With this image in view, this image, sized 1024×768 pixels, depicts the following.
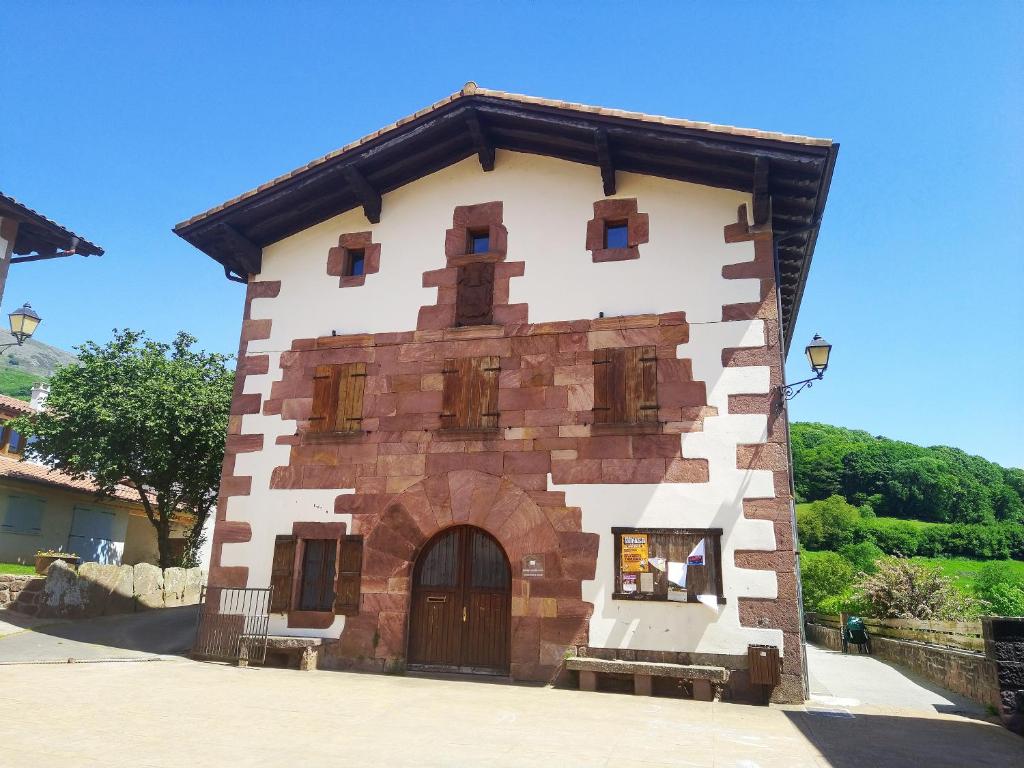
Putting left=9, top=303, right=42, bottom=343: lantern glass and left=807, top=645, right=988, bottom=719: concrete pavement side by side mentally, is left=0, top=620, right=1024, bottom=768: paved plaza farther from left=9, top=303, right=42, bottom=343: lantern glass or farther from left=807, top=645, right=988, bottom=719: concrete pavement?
left=9, top=303, right=42, bottom=343: lantern glass

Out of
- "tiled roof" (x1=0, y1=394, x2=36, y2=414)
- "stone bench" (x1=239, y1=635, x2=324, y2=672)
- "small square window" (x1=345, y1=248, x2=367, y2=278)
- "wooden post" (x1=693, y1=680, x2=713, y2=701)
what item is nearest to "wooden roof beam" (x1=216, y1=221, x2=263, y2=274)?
"small square window" (x1=345, y1=248, x2=367, y2=278)

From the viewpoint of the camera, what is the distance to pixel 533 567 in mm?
10641

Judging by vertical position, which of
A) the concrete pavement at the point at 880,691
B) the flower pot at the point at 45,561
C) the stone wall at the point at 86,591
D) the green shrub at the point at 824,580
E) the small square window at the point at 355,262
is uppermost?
the small square window at the point at 355,262

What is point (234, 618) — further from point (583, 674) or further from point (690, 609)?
point (690, 609)

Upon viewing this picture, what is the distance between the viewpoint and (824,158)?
10305mm

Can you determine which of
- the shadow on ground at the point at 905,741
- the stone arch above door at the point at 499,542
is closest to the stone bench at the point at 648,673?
the stone arch above door at the point at 499,542

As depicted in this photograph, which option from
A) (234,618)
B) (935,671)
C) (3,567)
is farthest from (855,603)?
(3,567)

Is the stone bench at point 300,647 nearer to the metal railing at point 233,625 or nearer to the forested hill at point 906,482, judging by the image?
the metal railing at point 233,625

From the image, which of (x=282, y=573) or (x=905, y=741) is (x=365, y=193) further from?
(x=905, y=741)

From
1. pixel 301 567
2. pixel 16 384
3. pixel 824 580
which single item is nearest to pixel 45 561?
pixel 301 567

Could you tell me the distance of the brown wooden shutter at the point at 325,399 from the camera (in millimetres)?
12258

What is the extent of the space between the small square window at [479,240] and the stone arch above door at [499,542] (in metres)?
3.72

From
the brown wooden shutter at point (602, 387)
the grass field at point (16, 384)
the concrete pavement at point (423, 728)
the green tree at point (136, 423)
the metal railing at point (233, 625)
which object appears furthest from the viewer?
the grass field at point (16, 384)

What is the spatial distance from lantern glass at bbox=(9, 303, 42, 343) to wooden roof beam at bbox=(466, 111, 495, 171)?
25.8 ft
